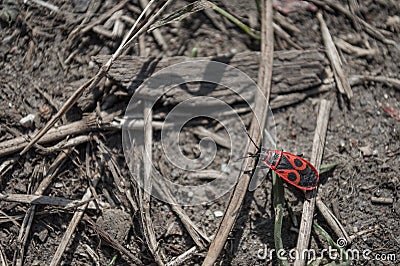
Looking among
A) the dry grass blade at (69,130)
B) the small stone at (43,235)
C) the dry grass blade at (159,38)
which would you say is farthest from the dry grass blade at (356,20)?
the small stone at (43,235)

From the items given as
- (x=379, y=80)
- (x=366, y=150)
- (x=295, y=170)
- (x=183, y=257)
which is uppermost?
(x=379, y=80)

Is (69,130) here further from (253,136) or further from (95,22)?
(253,136)

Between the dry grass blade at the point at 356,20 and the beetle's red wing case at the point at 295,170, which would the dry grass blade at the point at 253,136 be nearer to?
the beetle's red wing case at the point at 295,170

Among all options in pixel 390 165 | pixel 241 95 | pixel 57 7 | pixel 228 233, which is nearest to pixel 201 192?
pixel 228 233

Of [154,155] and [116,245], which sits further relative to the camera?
[154,155]

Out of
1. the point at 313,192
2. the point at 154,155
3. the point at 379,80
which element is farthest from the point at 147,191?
the point at 379,80

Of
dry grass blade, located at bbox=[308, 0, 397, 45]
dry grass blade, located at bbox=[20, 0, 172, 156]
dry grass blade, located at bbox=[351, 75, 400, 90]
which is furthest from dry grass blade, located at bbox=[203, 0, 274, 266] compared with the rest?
dry grass blade, located at bbox=[20, 0, 172, 156]
